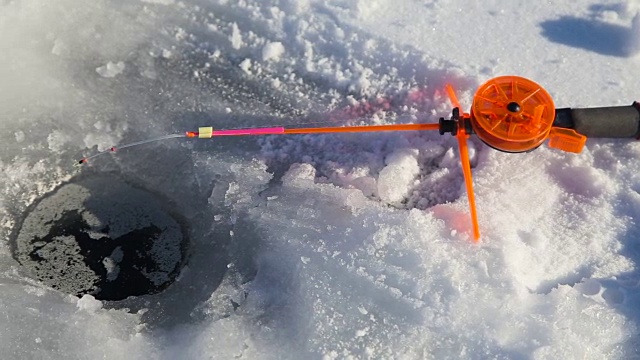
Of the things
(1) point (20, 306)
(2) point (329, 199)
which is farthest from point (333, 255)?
(1) point (20, 306)

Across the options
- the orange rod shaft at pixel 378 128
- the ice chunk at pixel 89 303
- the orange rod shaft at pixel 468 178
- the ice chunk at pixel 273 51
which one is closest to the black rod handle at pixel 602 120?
the orange rod shaft at pixel 468 178

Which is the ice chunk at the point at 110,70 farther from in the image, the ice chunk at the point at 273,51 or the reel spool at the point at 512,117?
the reel spool at the point at 512,117

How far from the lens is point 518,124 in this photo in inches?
77.6

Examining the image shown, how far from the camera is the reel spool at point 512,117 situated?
1969mm

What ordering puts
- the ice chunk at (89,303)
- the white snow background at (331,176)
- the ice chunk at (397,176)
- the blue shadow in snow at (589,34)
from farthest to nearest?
the blue shadow in snow at (589,34) < the ice chunk at (397,176) < the ice chunk at (89,303) < the white snow background at (331,176)

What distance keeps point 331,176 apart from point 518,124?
0.65 m

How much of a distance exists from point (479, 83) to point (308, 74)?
0.64 m

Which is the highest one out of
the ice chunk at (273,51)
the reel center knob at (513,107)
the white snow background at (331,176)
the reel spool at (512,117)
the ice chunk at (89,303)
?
the reel center knob at (513,107)

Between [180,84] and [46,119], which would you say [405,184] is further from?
[46,119]

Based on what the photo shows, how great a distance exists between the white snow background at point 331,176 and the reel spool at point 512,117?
0.70 ft

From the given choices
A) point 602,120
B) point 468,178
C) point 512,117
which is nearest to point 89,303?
point 468,178

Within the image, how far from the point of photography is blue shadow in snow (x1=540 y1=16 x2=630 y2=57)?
8.13 feet

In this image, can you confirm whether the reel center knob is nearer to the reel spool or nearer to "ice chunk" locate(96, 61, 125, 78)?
the reel spool

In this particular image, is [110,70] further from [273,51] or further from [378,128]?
[378,128]
